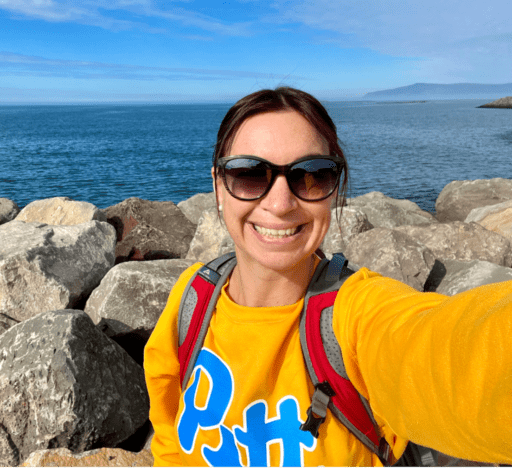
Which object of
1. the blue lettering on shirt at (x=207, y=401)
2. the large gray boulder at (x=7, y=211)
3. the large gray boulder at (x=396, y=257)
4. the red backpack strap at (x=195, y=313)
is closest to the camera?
the blue lettering on shirt at (x=207, y=401)

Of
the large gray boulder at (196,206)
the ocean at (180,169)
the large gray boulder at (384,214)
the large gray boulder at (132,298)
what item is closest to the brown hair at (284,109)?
the large gray boulder at (132,298)

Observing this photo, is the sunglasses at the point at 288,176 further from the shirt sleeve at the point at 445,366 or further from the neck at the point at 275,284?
the shirt sleeve at the point at 445,366

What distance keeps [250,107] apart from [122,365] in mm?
3256

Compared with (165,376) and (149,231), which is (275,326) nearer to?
(165,376)

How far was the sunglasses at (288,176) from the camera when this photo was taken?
1.65 metres

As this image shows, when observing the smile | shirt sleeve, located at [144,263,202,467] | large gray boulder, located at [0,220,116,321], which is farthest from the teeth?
large gray boulder, located at [0,220,116,321]

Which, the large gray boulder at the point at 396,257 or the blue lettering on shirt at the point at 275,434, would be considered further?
the large gray boulder at the point at 396,257

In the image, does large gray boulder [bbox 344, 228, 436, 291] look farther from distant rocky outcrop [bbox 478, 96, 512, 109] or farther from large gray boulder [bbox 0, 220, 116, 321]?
distant rocky outcrop [bbox 478, 96, 512, 109]

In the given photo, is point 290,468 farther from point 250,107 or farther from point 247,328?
point 250,107

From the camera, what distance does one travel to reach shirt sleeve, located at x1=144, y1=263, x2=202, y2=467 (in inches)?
77.4

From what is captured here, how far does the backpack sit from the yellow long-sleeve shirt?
4 centimetres

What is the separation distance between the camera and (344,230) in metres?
6.96

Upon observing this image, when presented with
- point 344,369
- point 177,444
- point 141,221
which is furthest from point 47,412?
point 141,221

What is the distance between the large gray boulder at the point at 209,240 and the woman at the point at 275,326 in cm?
429
